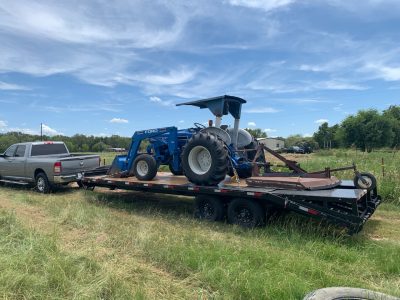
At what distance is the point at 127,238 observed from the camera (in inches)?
267

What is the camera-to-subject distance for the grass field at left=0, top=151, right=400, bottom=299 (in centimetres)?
445

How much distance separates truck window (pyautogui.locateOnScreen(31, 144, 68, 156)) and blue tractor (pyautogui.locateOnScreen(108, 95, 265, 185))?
4.19 metres

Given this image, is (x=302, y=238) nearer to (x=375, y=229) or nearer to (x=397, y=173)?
(x=375, y=229)

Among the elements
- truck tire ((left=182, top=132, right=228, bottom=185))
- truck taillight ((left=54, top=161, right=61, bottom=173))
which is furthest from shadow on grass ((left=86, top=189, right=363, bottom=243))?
truck taillight ((left=54, top=161, right=61, bottom=173))

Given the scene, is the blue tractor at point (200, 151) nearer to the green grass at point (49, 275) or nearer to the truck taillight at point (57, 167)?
the truck taillight at point (57, 167)

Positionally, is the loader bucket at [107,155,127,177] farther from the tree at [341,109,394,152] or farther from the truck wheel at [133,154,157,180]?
the tree at [341,109,394,152]

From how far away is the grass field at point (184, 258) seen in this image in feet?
14.6

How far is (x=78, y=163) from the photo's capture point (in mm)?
13742

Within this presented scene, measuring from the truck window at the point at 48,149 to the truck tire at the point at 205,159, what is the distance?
7746 mm

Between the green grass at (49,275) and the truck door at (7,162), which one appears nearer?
the green grass at (49,275)

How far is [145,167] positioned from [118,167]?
1.48m

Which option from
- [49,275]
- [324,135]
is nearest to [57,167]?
[49,275]

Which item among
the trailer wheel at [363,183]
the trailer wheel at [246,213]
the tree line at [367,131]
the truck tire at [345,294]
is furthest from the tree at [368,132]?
the truck tire at [345,294]

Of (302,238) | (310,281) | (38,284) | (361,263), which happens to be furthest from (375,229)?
(38,284)
